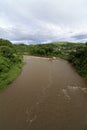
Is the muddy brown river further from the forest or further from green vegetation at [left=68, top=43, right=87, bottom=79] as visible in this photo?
green vegetation at [left=68, top=43, right=87, bottom=79]

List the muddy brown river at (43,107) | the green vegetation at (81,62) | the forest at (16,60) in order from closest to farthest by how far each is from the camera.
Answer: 1. the muddy brown river at (43,107)
2. the forest at (16,60)
3. the green vegetation at (81,62)

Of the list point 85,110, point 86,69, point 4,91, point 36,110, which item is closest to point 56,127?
point 36,110

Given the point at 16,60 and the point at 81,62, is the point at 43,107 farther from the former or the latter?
the point at 16,60

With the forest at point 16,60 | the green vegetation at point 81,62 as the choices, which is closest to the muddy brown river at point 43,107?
the forest at point 16,60

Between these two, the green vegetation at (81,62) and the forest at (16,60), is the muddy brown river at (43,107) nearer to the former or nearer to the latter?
the forest at (16,60)

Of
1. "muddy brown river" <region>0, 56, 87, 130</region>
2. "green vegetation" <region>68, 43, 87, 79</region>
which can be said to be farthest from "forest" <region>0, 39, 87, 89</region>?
"muddy brown river" <region>0, 56, 87, 130</region>

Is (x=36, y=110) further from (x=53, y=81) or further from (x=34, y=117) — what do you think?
(x=53, y=81)

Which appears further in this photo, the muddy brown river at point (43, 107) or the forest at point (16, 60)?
the forest at point (16, 60)

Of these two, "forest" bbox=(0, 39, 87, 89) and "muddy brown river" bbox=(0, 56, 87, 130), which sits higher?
"forest" bbox=(0, 39, 87, 89)

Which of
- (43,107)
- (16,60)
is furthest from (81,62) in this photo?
(43,107)

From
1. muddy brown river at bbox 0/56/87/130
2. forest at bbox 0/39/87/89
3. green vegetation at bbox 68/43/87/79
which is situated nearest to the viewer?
muddy brown river at bbox 0/56/87/130

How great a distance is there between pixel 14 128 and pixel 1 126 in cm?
92

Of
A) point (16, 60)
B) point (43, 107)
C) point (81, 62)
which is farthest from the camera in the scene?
point (16, 60)

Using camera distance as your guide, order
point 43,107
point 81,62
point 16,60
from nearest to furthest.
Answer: point 43,107 < point 81,62 < point 16,60
